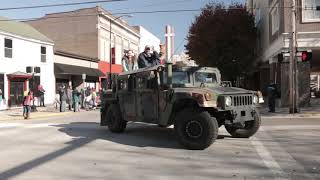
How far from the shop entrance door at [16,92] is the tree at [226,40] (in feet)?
45.3

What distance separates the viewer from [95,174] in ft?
29.7

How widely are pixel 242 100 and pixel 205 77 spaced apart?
149cm

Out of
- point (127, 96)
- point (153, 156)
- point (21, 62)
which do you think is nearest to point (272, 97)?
point (127, 96)

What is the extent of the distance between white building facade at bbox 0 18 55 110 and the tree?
39.1 ft

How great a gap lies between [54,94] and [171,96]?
32324 millimetres

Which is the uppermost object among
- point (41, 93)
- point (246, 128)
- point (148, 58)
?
point (148, 58)

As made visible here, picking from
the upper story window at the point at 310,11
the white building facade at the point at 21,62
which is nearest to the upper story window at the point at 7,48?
the white building facade at the point at 21,62

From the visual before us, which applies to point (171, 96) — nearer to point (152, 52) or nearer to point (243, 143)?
point (243, 143)

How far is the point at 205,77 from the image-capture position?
13.5 metres

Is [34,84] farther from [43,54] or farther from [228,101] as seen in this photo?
[228,101]

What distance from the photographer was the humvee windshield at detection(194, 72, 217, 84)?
522 inches

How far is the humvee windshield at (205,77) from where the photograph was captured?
13260mm

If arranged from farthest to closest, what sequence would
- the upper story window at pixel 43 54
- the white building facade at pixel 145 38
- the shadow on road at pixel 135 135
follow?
1. the white building facade at pixel 145 38
2. the upper story window at pixel 43 54
3. the shadow on road at pixel 135 135

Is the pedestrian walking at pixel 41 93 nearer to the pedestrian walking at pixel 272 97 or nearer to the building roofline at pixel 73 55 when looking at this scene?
the building roofline at pixel 73 55
